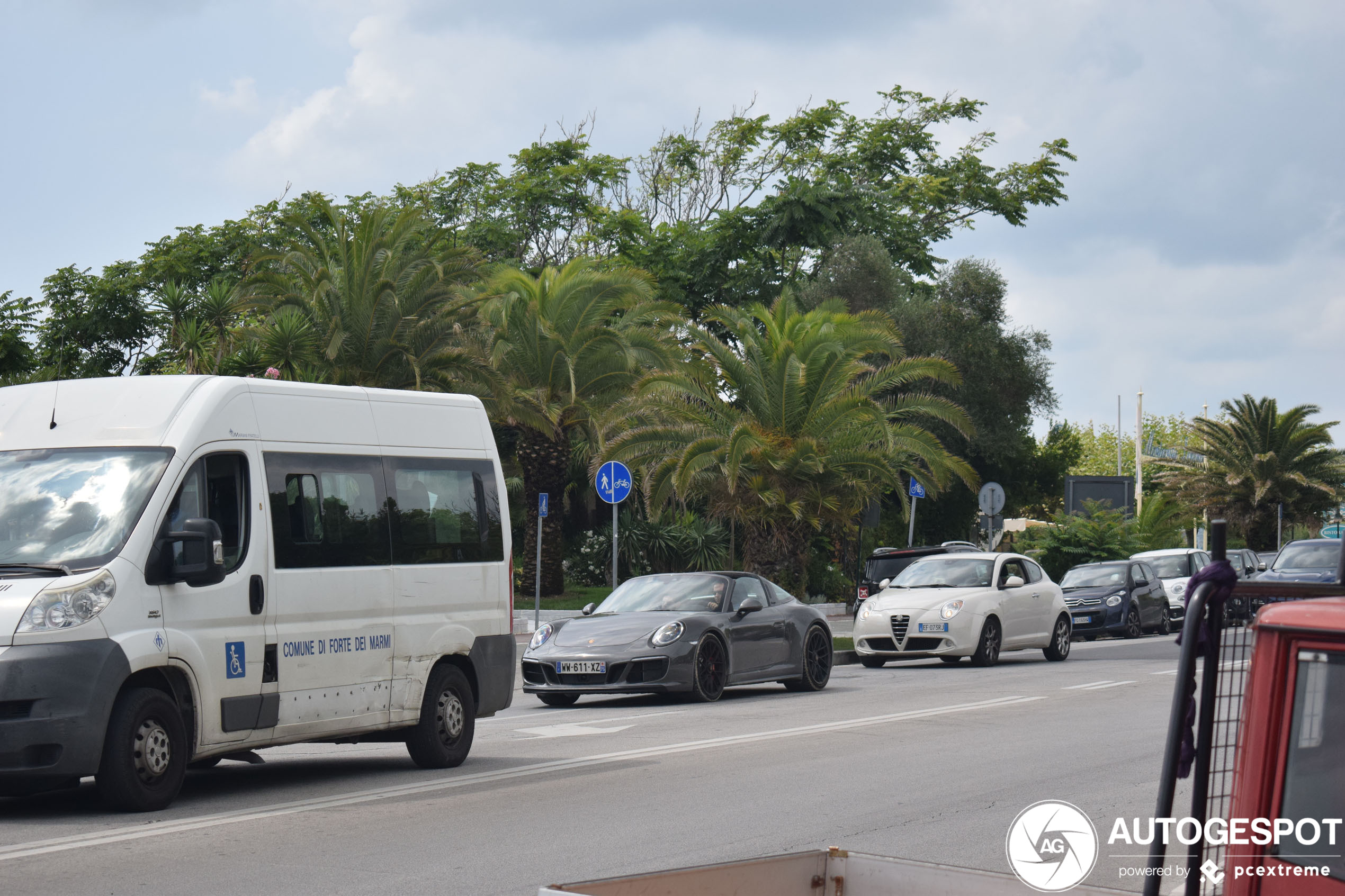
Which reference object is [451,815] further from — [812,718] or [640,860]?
[812,718]

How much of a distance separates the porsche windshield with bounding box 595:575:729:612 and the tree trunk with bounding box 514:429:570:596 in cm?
1427

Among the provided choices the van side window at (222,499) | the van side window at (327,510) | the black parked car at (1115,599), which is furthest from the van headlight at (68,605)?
the black parked car at (1115,599)

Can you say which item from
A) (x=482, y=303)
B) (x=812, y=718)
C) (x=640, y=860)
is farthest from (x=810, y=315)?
(x=640, y=860)

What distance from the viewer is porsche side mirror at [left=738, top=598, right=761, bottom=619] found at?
1636cm

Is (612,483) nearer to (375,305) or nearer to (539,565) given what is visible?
(539,565)

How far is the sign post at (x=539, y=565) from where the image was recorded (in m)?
23.8

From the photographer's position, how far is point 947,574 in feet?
71.1

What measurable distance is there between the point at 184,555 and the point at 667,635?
24.8 feet

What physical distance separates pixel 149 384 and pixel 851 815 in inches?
194

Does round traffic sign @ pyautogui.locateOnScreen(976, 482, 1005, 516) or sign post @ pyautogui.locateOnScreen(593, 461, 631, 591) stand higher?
sign post @ pyautogui.locateOnScreen(593, 461, 631, 591)

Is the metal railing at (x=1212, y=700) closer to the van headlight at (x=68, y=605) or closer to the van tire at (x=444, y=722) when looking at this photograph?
the van headlight at (x=68, y=605)

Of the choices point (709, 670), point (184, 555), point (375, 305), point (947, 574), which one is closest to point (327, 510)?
point (184, 555)

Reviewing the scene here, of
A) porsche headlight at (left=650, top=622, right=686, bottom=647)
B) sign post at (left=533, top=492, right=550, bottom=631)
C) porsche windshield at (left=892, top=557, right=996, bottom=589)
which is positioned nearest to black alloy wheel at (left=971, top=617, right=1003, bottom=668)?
porsche windshield at (left=892, top=557, right=996, bottom=589)

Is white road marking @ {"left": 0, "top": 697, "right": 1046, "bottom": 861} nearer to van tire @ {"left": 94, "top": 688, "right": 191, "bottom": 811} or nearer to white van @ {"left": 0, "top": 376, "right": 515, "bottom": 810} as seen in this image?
van tire @ {"left": 94, "top": 688, "right": 191, "bottom": 811}
